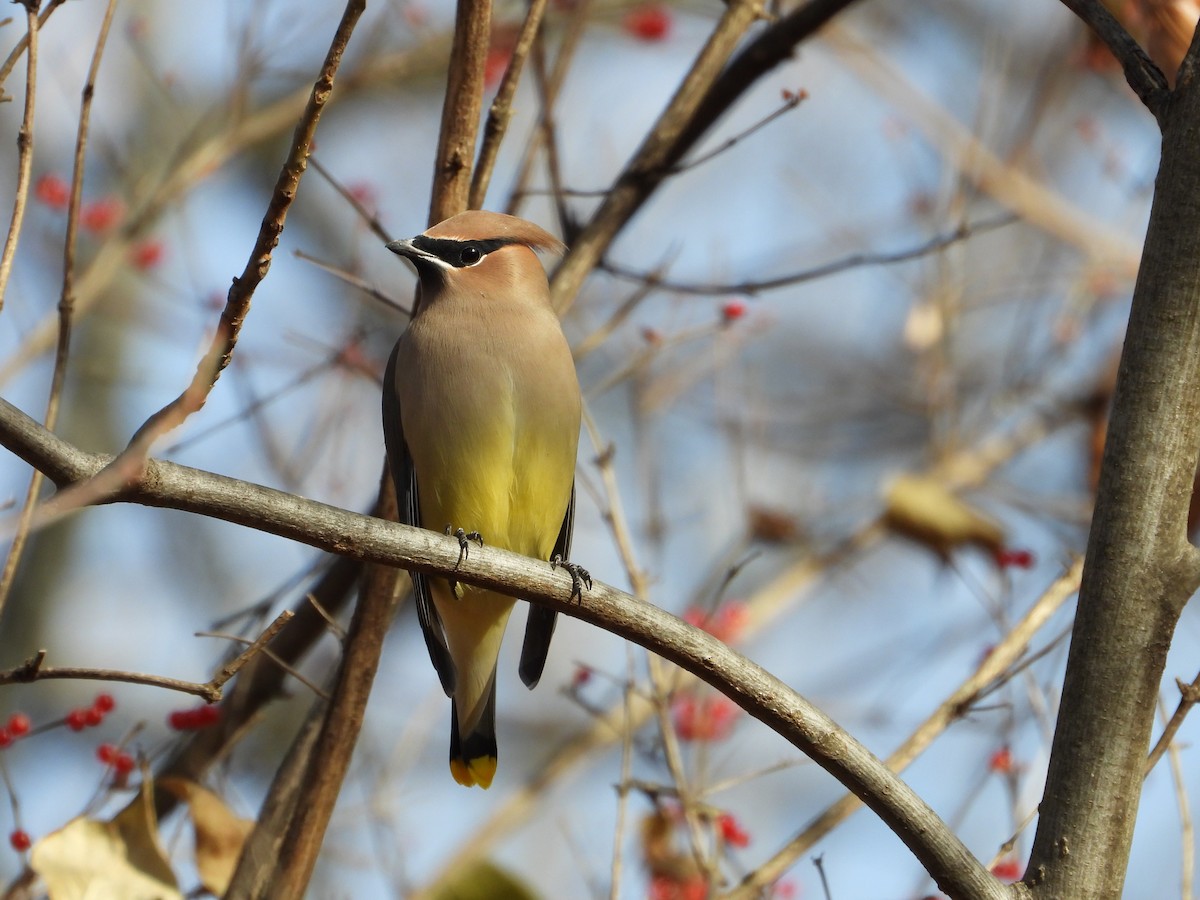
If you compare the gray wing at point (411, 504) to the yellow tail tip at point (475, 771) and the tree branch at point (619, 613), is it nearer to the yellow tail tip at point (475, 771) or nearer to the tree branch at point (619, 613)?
the yellow tail tip at point (475, 771)

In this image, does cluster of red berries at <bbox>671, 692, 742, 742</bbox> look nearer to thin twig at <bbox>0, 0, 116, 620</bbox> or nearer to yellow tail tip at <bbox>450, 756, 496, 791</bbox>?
yellow tail tip at <bbox>450, 756, 496, 791</bbox>

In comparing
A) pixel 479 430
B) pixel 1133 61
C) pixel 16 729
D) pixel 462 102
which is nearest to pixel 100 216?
pixel 462 102

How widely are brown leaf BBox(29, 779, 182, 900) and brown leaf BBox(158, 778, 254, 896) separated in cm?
31

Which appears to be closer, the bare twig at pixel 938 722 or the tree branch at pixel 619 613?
the tree branch at pixel 619 613

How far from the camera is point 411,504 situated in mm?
3744

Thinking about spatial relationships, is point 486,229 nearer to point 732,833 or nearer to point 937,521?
point 732,833

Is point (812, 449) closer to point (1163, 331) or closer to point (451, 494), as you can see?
point (451, 494)

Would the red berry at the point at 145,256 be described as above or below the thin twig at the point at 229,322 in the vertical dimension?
above

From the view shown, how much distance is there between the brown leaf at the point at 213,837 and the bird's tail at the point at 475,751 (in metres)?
0.65

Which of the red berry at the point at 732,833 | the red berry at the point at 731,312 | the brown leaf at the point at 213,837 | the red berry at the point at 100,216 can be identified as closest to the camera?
the brown leaf at the point at 213,837

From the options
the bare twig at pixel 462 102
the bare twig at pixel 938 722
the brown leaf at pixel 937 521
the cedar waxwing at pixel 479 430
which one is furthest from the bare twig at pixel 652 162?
the bare twig at pixel 938 722

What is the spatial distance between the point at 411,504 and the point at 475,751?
72 cm

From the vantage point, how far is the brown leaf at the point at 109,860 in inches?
113

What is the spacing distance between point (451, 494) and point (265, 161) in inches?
213
